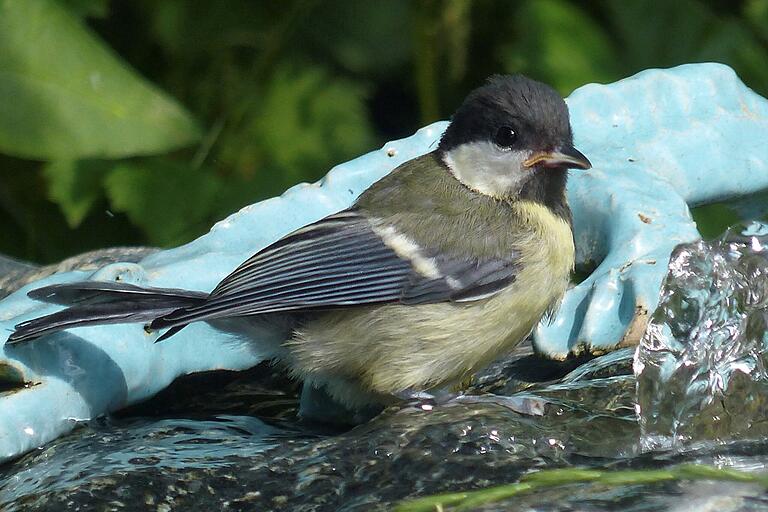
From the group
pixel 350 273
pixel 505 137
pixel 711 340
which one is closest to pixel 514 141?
pixel 505 137

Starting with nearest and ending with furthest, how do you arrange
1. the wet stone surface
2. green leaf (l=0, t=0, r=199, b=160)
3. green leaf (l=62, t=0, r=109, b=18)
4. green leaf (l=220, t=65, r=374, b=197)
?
1. the wet stone surface
2. green leaf (l=0, t=0, r=199, b=160)
3. green leaf (l=62, t=0, r=109, b=18)
4. green leaf (l=220, t=65, r=374, b=197)

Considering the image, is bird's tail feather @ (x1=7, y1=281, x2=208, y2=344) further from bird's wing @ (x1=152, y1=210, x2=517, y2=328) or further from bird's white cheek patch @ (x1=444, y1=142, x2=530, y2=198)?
bird's white cheek patch @ (x1=444, y1=142, x2=530, y2=198)

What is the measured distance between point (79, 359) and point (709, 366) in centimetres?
92

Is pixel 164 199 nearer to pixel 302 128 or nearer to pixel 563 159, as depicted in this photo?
pixel 302 128

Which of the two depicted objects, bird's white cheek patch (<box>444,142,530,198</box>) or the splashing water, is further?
bird's white cheek patch (<box>444,142,530,198</box>)

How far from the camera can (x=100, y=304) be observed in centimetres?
179

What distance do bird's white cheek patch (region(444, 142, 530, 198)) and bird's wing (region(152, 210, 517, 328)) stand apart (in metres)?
0.17

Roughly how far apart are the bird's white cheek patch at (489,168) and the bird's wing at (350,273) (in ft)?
0.56

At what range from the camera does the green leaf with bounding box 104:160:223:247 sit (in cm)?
285

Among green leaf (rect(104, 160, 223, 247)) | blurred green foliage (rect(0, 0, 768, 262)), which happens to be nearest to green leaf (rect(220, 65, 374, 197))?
blurred green foliage (rect(0, 0, 768, 262))

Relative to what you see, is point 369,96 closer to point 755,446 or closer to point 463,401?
point 463,401

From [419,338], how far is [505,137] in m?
0.40

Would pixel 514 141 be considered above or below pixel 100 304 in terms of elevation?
above

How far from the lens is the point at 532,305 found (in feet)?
6.40
